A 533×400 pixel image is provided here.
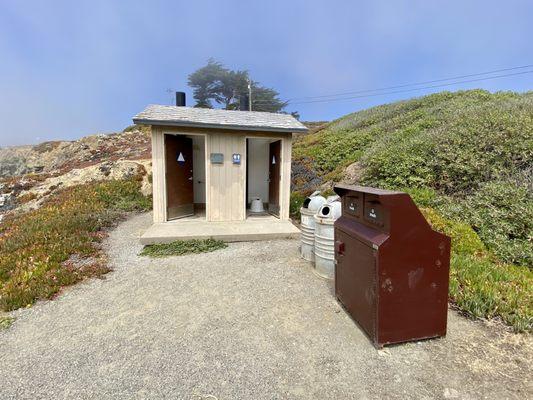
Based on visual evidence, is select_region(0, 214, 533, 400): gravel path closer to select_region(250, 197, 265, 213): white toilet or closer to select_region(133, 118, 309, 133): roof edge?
select_region(133, 118, 309, 133): roof edge

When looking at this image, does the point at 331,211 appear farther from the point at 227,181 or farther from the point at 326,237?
the point at 227,181

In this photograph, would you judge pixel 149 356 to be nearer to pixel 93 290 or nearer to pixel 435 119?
pixel 93 290

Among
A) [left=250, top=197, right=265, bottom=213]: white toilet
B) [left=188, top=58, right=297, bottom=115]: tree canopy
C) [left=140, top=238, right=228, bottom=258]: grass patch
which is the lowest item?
[left=140, top=238, right=228, bottom=258]: grass patch

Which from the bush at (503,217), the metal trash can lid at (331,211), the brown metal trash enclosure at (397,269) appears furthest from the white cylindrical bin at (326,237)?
the bush at (503,217)

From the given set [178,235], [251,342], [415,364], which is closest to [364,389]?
[415,364]

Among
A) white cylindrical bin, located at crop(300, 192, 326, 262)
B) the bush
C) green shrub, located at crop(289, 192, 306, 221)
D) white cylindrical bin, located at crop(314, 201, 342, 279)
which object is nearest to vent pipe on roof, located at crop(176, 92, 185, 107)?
green shrub, located at crop(289, 192, 306, 221)

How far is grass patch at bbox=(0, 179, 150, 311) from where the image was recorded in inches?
151

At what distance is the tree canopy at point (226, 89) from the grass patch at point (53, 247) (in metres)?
24.1

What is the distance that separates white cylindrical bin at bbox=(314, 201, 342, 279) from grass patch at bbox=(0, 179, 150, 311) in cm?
350

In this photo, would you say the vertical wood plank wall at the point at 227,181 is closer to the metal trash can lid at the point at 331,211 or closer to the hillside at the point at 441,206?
the hillside at the point at 441,206

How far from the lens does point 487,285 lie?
3.35 meters

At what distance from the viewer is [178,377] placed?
2307 mm

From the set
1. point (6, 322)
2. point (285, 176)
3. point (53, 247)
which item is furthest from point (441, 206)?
point (53, 247)

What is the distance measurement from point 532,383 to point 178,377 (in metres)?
2.88
